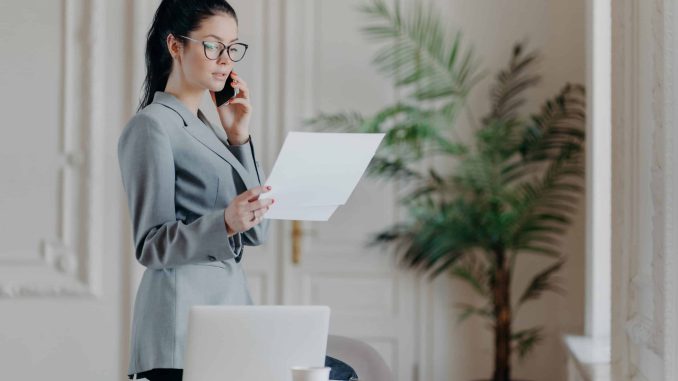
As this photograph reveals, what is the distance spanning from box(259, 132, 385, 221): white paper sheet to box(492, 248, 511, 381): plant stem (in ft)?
8.22

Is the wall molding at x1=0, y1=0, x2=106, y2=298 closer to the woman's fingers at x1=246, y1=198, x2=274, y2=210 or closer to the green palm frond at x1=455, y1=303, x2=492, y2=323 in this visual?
the green palm frond at x1=455, y1=303, x2=492, y2=323

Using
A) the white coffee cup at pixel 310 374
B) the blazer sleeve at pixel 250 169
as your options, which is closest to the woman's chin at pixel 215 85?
Answer: the blazer sleeve at pixel 250 169

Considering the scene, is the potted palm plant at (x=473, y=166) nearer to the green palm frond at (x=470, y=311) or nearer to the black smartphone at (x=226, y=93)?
the green palm frond at (x=470, y=311)

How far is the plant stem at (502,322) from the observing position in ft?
14.7

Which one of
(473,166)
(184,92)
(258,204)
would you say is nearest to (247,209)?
(258,204)

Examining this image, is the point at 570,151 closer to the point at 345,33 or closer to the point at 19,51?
the point at 345,33

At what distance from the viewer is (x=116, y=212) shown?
5.02 meters

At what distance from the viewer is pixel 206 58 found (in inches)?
85.2

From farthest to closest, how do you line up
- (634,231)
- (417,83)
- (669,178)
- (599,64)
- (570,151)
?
(417,83)
(570,151)
(599,64)
(634,231)
(669,178)

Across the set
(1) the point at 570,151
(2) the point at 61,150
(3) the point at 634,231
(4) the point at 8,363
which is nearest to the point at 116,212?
(2) the point at 61,150

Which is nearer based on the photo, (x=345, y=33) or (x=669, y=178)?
(x=669, y=178)

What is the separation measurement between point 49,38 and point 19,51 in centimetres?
16

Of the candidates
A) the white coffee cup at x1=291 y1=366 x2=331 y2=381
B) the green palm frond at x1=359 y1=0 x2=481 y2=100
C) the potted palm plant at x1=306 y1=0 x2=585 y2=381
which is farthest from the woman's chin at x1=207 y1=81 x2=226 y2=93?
the green palm frond at x1=359 y1=0 x2=481 y2=100

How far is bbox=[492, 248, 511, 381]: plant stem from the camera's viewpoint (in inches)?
176
